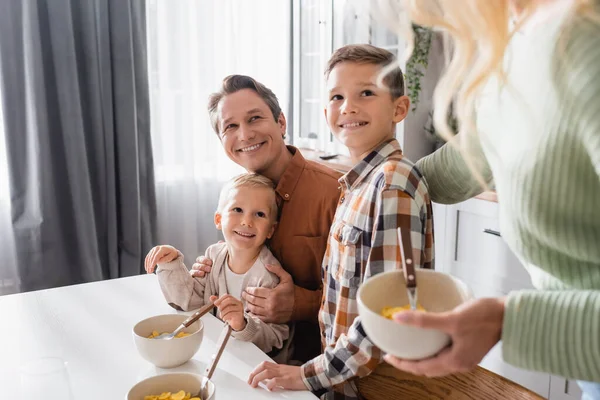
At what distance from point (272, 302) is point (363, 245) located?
0.37 metres

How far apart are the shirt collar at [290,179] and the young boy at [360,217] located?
328 millimetres

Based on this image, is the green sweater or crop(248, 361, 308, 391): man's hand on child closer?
the green sweater

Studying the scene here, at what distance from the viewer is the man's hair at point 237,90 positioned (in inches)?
62.2

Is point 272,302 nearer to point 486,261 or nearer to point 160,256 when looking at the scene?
point 160,256

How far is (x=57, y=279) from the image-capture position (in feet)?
9.13

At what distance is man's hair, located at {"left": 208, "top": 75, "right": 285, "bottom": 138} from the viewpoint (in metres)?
1.58

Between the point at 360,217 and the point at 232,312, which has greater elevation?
the point at 360,217

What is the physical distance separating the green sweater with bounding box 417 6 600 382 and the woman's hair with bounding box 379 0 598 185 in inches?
1.3

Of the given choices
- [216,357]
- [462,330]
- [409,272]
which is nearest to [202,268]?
[216,357]

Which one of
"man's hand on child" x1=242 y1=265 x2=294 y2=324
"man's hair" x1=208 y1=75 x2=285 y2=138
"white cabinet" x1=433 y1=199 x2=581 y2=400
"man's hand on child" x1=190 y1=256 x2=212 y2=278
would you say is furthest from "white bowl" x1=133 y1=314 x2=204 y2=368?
"white cabinet" x1=433 y1=199 x2=581 y2=400

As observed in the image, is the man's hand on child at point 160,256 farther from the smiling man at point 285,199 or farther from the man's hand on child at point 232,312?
the man's hand on child at point 232,312

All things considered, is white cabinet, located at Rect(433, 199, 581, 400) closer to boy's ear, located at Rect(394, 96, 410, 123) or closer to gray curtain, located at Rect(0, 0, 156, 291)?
boy's ear, located at Rect(394, 96, 410, 123)

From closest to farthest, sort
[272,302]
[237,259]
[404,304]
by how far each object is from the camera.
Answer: [404,304], [272,302], [237,259]

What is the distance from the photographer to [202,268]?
58.1 inches
